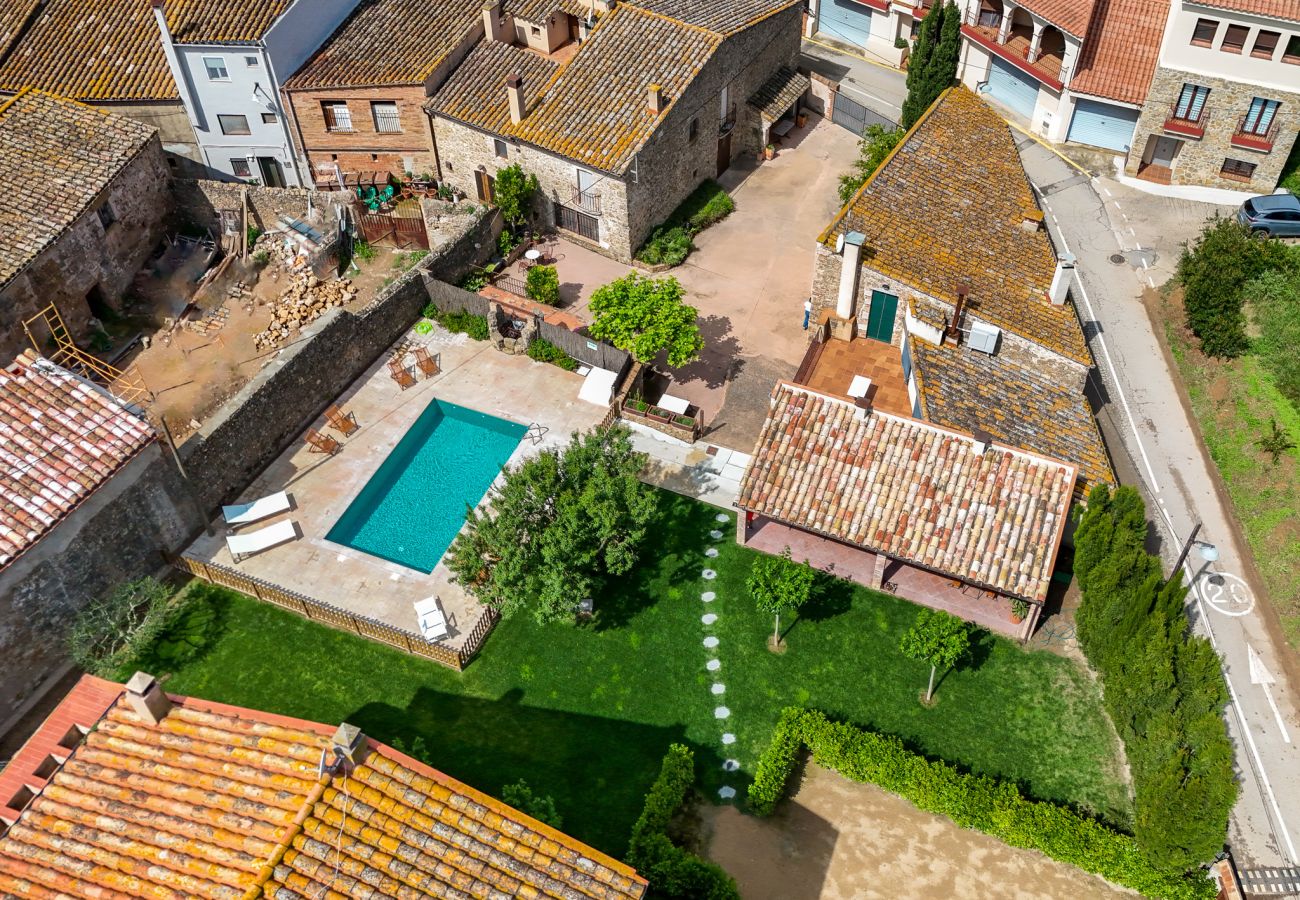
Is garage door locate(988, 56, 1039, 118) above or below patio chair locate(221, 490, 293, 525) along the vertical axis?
above

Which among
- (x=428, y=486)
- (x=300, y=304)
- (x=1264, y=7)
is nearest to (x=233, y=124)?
(x=300, y=304)

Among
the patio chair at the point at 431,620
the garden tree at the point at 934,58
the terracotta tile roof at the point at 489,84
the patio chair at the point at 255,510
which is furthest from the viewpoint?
the garden tree at the point at 934,58

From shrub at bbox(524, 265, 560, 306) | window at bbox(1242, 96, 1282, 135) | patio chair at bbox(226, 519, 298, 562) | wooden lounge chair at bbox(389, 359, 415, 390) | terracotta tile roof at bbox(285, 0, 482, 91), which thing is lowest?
patio chair at bbox(226, 519, 298, 562)

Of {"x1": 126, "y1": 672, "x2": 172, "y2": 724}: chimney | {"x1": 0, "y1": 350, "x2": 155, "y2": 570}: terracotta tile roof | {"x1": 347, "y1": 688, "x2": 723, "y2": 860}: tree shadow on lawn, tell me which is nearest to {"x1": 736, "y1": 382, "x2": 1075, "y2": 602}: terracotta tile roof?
{"x1": 347, "y1": 688, "x2": 723, "y2": 860}: tree shadow on lawn

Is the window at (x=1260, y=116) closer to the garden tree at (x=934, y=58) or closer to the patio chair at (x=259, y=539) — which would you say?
the garden tree at (x=934, y=58)

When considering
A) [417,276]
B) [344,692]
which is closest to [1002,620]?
[344,692]

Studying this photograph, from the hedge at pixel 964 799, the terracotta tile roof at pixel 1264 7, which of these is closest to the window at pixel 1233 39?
the terracotta tile roof at pixel 1264 7

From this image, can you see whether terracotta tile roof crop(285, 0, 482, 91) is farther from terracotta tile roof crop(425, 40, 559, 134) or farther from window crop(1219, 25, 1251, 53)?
window crop(1219, 25, 1251, 53)
